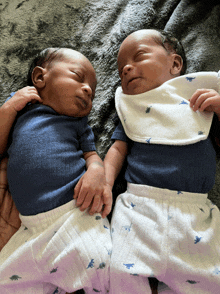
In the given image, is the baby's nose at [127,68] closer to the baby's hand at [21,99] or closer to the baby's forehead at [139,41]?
the baby's forehead at [139,41]

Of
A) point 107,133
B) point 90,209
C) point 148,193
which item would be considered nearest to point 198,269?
point 148,193

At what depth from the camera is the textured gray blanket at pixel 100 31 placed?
1067 millimetres

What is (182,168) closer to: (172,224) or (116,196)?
(172,224)

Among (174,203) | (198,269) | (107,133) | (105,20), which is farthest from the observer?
(105,20)

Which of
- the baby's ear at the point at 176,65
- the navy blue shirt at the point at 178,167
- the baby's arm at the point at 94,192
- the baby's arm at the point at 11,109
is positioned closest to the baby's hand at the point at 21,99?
the baby's arm at the point at 11,109

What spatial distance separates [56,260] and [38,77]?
2.32 ft

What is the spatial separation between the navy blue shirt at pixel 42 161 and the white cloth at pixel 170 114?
0.84 ft

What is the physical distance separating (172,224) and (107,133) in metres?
0.49

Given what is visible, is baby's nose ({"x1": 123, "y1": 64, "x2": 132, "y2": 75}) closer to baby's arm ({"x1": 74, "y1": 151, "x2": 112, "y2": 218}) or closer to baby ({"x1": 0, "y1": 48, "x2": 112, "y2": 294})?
baby ({"x1": 0, "y1": 48, "x2": 112, "y2": 294})

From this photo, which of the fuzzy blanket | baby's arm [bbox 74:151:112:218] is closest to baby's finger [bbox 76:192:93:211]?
baby's arm [bbox 74:151:112:218]

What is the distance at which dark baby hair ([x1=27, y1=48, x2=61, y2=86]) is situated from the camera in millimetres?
980

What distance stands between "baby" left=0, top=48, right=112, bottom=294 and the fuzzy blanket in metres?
0.11

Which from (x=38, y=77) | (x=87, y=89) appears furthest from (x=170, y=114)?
(x=38, y=77)

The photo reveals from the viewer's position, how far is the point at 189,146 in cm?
83
